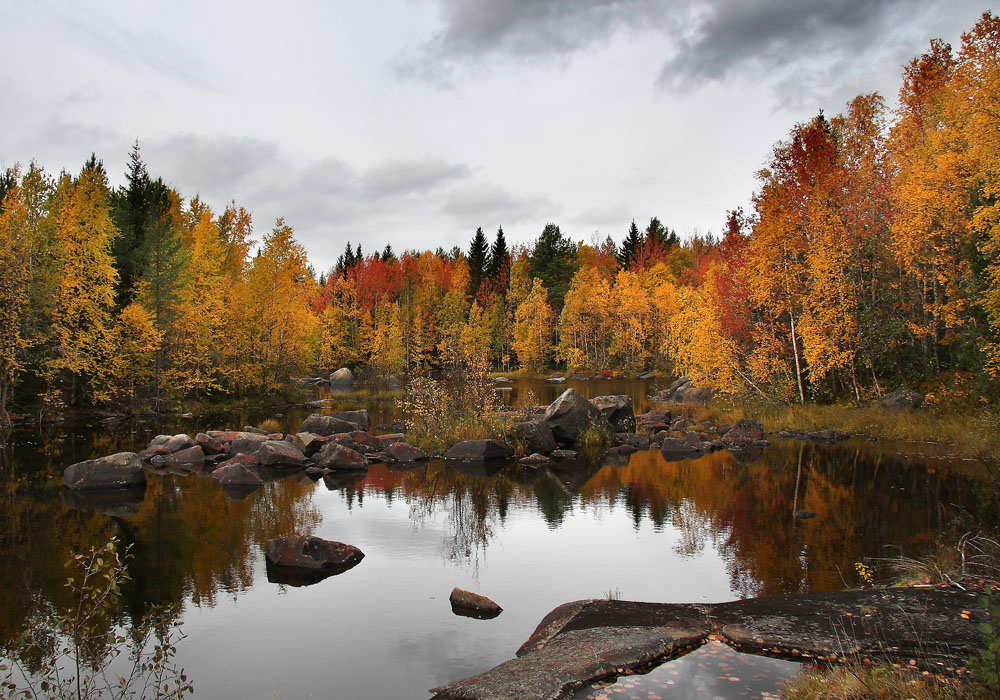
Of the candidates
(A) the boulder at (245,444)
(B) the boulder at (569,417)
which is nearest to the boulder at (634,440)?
(B) the boulder at (569,417)

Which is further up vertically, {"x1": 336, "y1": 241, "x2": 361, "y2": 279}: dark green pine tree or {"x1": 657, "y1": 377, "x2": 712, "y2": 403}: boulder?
{"x1": 336, "y1": 241, "x2": 361, "y2": 279}: dark green pine tree

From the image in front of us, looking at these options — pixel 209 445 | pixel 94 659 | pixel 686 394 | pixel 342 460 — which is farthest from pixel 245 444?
pixel 686 394

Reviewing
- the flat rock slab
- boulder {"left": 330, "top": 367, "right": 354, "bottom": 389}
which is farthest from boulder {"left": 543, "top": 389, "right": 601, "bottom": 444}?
boulder {"left": 330, "top": 367, "right": 354, "bottom": 389}

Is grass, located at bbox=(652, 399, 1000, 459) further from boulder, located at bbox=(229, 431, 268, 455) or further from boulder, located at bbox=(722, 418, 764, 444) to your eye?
boulder, located at bbox=(229, 431, 268, 455)

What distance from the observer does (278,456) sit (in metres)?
21.2

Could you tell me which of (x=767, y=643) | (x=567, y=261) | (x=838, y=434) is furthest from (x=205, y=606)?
(x=567, y=261)

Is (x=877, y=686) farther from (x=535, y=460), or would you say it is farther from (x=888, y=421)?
(x=888, y=421)

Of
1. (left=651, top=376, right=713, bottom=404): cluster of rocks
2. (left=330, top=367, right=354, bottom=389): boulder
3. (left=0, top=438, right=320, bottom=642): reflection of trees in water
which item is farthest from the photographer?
(left=330, top=367, right=354, bottom=389): boulder

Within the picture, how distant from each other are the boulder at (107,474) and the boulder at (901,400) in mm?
26635

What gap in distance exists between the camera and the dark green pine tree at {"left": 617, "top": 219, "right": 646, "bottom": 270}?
78.7 meters

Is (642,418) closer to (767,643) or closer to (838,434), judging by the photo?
(838,434)

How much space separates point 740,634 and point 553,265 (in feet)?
242

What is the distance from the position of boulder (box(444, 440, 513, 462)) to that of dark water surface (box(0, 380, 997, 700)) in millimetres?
1407

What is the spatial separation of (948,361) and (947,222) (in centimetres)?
629
